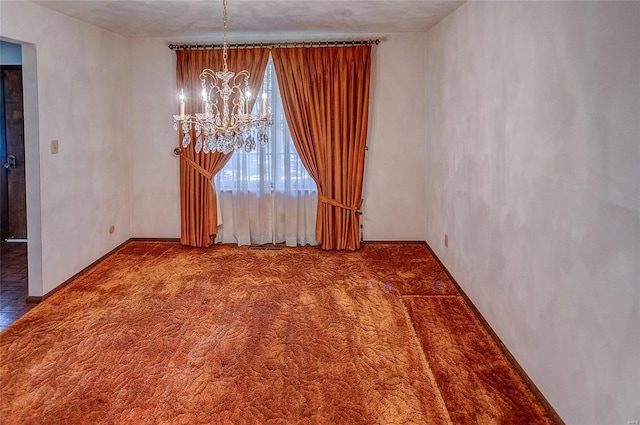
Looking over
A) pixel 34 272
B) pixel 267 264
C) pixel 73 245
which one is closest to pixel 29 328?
pixel 34 272

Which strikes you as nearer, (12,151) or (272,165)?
(272,165)

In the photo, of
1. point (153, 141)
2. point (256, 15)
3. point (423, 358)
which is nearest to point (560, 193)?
point (423, 358)

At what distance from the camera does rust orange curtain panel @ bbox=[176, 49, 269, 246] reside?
5.49 m

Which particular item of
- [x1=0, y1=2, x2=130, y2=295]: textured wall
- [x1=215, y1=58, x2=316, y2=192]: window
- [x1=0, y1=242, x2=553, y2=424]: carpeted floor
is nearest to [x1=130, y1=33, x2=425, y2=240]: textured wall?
[x1=0, y1=2, x2=130, y2=295]: textured wall

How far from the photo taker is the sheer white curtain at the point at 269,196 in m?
5.72

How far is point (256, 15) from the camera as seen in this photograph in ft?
14.6

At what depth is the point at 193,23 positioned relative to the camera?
15.7 ft

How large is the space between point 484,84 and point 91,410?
332 cm

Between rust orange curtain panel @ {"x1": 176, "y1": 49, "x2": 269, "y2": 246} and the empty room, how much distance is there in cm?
3

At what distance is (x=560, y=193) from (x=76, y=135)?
13.9 feet

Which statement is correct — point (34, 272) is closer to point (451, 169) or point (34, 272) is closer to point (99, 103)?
point (99, 103)

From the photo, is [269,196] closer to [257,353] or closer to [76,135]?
[76,135]

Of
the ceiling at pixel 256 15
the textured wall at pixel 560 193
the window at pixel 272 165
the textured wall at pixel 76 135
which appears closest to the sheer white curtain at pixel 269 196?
the window at pixel 272 165

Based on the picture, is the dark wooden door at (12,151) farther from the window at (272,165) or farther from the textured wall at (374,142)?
the window at (272,165)
